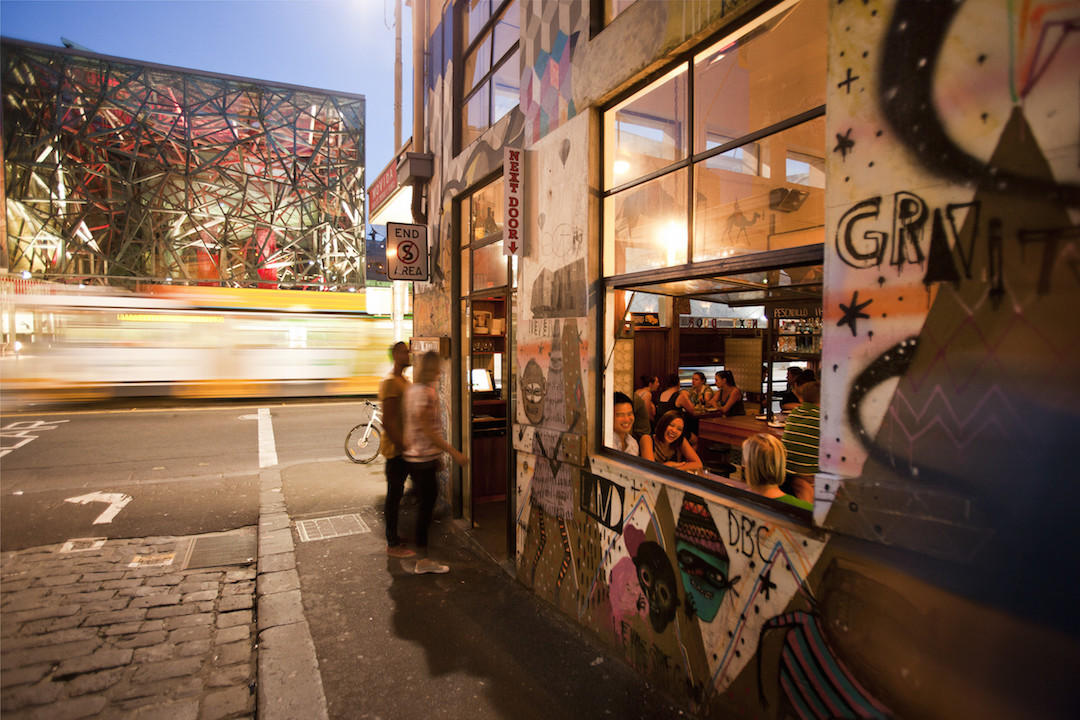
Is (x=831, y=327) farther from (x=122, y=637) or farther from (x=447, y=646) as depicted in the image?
(x=122, y=637)

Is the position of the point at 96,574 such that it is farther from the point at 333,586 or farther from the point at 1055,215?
the point at 1055,215

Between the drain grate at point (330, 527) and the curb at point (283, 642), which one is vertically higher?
the curb at point (283, 642)

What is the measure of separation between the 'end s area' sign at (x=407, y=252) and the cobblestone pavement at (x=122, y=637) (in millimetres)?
3868

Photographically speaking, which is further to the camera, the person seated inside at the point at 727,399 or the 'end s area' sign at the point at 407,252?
the person seated inside at the point at 727,399

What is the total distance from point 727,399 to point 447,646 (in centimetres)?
616

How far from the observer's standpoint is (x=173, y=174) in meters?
33.9

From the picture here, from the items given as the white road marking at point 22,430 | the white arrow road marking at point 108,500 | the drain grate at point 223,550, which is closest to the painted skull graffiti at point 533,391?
the drain grate at point 223,550

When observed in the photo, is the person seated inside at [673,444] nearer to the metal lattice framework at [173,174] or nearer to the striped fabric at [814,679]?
the striped fabric at [814,679]

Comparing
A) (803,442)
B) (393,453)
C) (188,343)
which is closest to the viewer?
(803,442)

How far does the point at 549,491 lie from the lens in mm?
4488

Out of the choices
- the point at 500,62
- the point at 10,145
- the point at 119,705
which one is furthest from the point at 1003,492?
the point at 10,145

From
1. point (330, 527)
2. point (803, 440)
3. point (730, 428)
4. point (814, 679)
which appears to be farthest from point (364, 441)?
point (814, 679)

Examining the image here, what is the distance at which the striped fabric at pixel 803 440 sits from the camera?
391 centimetres

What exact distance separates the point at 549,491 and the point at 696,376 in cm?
493
